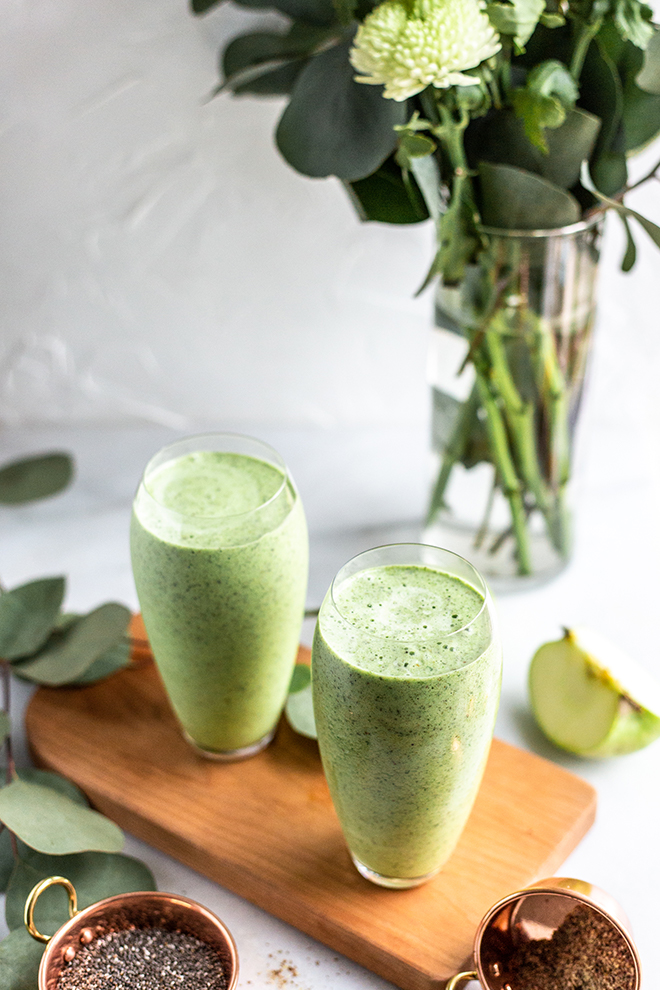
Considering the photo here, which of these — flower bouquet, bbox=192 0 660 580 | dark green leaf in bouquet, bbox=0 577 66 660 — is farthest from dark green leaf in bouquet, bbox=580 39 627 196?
dark green leaf in bouquet, bbox=0 577 66 660

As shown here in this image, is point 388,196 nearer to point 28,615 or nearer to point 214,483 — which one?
point 214,483

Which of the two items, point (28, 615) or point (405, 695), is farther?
point (28, 615)

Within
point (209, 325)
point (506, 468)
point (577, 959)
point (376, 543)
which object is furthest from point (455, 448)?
point (577, 959)

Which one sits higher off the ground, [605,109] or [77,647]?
[605,109]

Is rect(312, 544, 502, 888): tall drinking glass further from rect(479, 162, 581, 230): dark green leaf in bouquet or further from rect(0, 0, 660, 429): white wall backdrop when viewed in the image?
rect(0, 0, 660, 429): white wall backdrop

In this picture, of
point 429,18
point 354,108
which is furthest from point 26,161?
point 429,18

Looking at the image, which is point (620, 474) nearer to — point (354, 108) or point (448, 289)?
point (448, 289)

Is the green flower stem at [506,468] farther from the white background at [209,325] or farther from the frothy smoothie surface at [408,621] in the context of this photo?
the frothy smoothie surface at [408,621]
